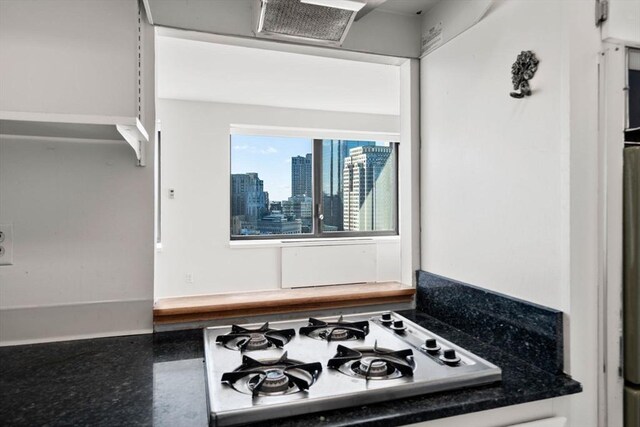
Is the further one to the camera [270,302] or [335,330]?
[270,302]

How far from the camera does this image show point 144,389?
0.90 m

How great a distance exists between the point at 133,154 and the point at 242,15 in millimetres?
604

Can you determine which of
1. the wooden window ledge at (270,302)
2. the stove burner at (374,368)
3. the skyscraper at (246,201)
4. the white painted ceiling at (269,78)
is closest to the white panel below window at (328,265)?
the skyscraper at (246,201)

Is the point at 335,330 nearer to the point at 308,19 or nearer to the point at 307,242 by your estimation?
the point at 308,19

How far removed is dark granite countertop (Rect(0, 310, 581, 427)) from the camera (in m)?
0.77

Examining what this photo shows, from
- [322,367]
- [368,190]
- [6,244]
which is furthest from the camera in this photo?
[368,190]

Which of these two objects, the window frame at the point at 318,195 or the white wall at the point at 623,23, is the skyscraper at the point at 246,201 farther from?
the white wall at the point at 623,23

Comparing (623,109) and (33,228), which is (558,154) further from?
(33,228)

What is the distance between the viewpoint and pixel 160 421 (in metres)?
0.76

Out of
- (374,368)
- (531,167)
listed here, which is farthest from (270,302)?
(531,167)

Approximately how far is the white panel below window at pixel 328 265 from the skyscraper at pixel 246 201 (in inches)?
21.7

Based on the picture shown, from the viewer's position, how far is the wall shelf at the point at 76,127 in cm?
90

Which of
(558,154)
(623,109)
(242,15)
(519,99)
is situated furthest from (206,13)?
(623,109)

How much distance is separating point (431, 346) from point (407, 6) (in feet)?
3.93
